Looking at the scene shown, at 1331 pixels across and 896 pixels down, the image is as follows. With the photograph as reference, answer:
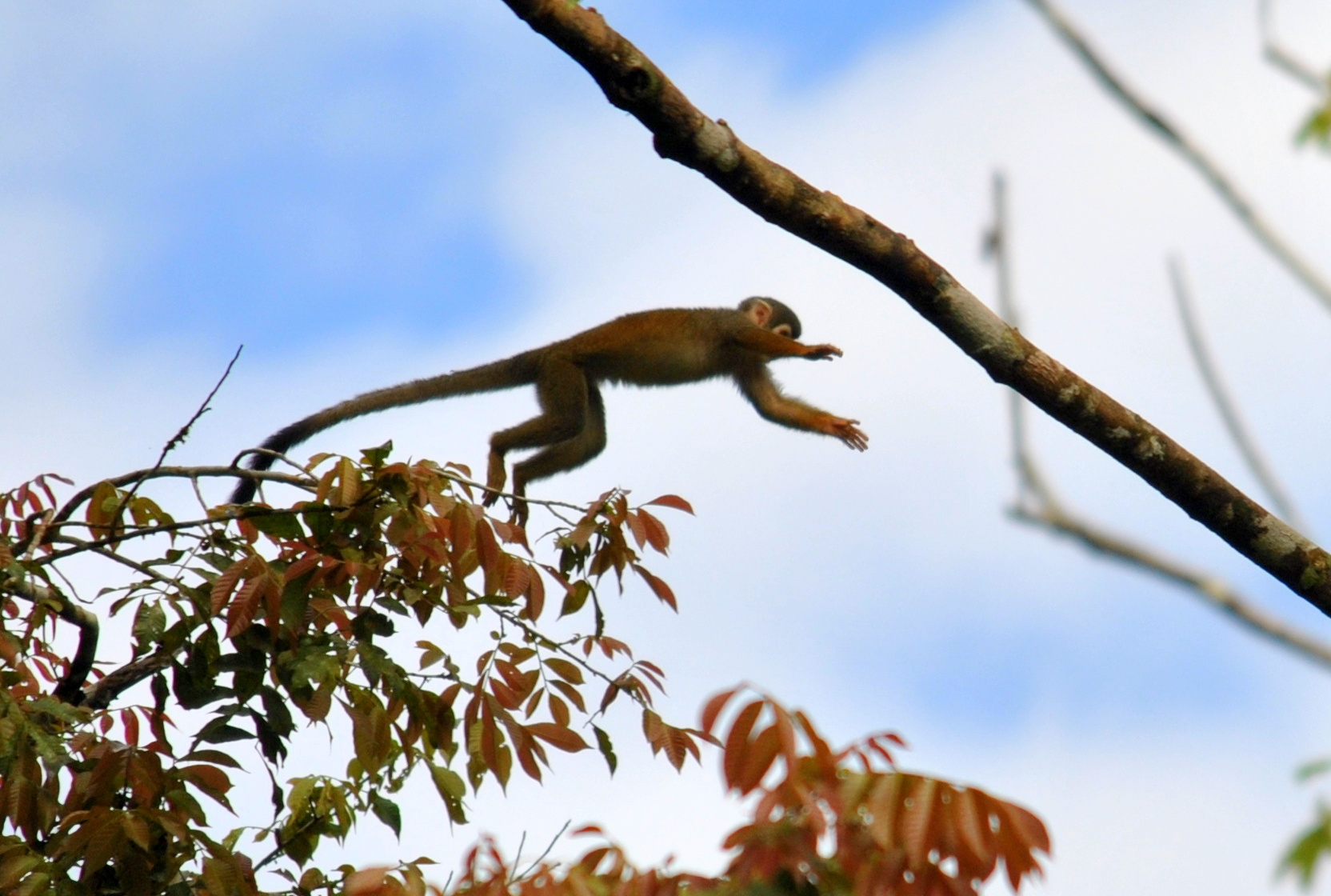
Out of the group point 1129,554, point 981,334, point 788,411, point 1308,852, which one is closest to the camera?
point 1129,554

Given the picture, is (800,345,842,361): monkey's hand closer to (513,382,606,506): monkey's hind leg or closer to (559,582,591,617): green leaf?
(513,382,606,506): monkey's hind leg

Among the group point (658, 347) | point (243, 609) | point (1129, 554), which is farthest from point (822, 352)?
point (1129, 554)

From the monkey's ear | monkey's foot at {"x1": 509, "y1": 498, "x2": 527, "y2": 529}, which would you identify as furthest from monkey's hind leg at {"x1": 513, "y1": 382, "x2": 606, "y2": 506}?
the monkey's ear

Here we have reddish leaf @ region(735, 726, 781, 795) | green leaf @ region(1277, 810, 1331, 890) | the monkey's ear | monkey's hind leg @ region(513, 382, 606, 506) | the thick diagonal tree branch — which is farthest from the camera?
the monkey's ear

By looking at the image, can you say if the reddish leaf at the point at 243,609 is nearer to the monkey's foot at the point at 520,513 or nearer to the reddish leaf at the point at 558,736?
the reddish leaf at the point at 558,736

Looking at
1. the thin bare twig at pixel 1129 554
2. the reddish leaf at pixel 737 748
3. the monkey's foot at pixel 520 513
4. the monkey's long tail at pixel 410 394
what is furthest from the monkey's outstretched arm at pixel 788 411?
the thin bare twig at pixel 1129 554

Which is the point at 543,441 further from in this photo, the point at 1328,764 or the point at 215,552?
the point at 1328,764

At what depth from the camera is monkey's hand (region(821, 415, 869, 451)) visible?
23.5ft

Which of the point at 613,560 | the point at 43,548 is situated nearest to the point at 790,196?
the point at 613,560

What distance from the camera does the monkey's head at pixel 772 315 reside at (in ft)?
28.0

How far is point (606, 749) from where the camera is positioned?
13.5 ft

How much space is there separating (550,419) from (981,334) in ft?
12.2

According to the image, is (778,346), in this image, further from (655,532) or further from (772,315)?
(655,532)

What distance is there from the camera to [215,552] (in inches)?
169
